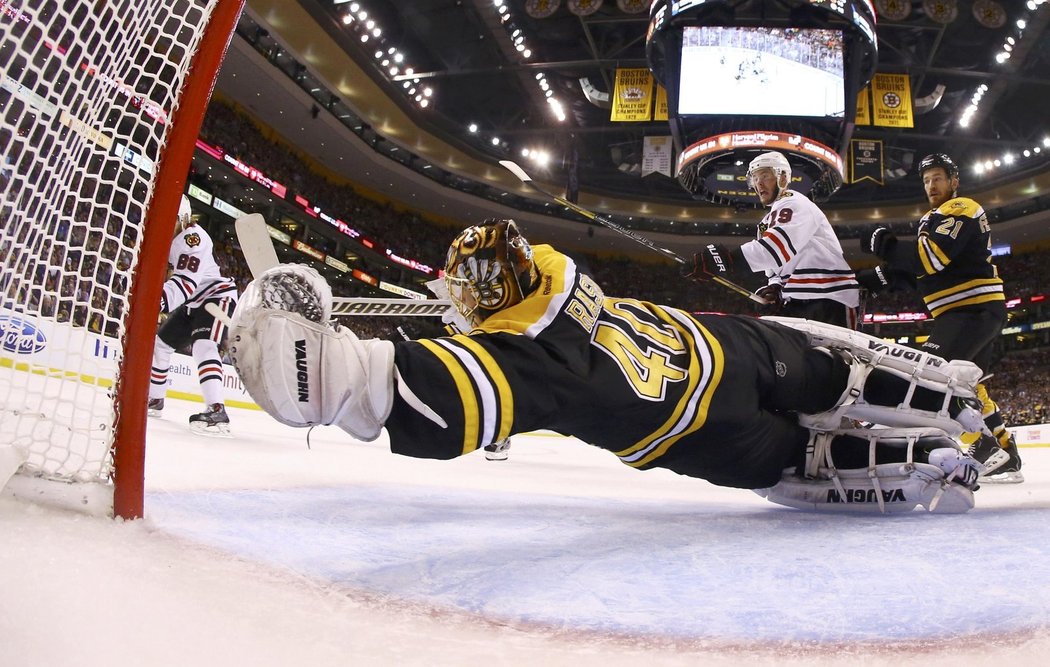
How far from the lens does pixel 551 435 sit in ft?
24.6

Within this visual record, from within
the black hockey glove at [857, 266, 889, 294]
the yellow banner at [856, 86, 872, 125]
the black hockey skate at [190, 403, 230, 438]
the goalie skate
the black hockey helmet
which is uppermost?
the yellow banner at [856, 86, 872, 125]

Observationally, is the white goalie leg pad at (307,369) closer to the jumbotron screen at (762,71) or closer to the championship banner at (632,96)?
the jumbotron screen at (762,71)

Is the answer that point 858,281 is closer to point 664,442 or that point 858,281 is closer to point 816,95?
point 664,442

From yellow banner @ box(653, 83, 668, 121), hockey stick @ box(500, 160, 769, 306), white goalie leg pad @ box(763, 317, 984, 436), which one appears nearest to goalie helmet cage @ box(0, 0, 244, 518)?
white goalie leg pad @ box(763, 317, 984, 436)

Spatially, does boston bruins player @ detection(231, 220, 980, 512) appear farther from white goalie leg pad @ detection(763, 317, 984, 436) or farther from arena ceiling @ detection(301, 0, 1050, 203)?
arena ceiling @ detection(301, 0, 1050, 203)

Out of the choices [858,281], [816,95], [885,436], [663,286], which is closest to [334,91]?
[816,95]

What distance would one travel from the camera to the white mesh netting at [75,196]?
1.03 metres

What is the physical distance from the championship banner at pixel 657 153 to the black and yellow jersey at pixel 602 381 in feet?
42.4

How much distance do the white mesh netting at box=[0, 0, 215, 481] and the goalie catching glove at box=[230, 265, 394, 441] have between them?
0.51 ft

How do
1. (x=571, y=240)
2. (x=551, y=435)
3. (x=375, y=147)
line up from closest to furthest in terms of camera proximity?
(x=551, y=435) < (x=375, y=147) < (x=571, y=240)

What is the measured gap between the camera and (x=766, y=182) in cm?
287

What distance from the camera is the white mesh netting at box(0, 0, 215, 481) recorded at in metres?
1.03

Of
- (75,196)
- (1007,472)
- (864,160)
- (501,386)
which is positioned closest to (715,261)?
(1007,472)

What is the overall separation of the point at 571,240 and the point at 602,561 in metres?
19.0
